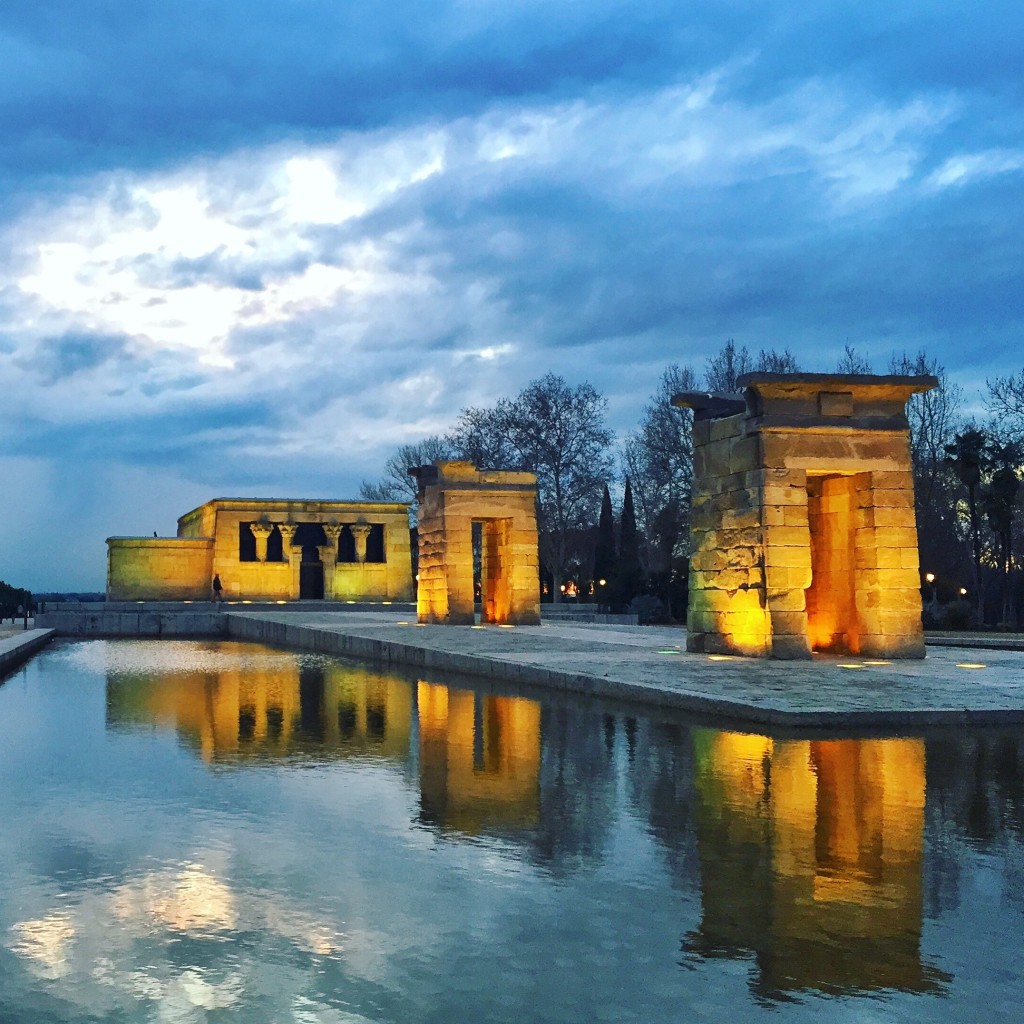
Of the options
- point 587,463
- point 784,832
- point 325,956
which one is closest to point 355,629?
point 784,832

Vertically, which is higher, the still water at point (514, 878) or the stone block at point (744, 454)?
the stone block at point (744, 454)

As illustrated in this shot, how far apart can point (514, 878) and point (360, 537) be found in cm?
4530

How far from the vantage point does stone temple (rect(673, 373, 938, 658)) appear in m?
14.7

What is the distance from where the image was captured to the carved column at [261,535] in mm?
48250

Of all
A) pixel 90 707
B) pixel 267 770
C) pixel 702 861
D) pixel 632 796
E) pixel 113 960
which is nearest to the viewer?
pixel 113 960

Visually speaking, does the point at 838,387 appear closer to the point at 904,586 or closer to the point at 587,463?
the point at 904,586

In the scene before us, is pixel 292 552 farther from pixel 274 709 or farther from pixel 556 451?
pixel 274 709

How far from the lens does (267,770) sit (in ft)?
25.2

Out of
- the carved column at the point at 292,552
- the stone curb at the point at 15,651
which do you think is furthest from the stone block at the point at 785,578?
the carved column at the point at 292,552

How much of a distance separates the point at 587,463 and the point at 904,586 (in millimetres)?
34543

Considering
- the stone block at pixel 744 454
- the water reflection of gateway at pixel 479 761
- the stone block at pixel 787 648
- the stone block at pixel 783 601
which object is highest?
the stone block at pixel 744 454

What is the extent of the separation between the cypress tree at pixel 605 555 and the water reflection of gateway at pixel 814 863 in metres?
40.9

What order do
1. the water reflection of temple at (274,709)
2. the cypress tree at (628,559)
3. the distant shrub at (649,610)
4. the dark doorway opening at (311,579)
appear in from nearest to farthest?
the water reflection of temple at (274,709), the distant shrub at (649,610), the cypress tree at (628,559), the dark doorway opening at (311,579)

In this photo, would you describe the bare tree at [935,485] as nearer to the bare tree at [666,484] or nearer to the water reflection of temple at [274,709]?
the bare tree at [666,484]
